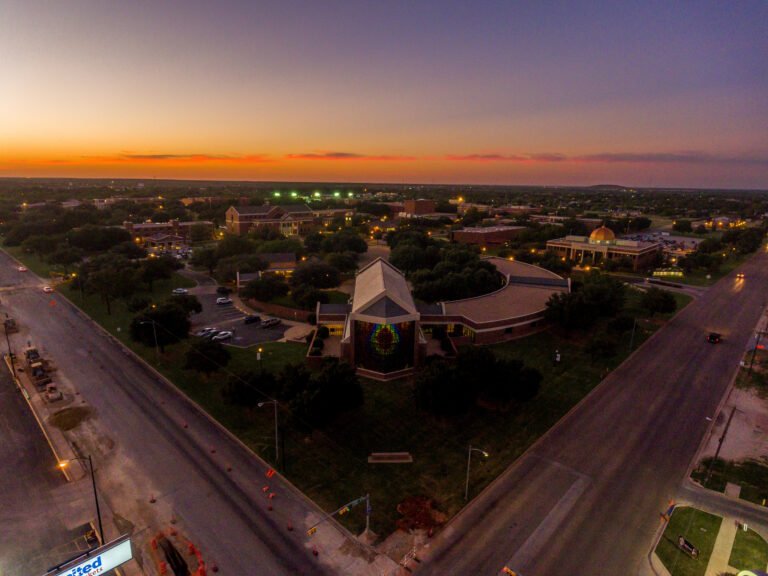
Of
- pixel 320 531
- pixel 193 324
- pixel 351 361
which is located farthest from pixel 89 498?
pixel 193 324

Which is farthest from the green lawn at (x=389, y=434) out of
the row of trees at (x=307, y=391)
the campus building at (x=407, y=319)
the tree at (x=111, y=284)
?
the tree at (x=111, y=284)

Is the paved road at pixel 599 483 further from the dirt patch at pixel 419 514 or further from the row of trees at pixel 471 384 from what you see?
the row of trees at pixel 471 384

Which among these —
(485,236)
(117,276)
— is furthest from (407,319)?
(485,236)

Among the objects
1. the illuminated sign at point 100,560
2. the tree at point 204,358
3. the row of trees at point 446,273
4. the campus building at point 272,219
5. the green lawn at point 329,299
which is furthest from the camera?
the campus building at point 272,219

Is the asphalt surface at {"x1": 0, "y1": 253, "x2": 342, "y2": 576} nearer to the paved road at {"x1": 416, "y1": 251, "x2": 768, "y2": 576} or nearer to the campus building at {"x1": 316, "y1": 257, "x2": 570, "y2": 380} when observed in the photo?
the paved road at {"x1": 416, "y1": 251, "x2": 768, "y2": 576}

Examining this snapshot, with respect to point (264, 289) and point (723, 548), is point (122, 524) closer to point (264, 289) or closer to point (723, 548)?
point (723, 548)

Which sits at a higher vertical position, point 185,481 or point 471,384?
point 471,384

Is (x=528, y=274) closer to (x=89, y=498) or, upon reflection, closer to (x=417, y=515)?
(x=417, y=515)
